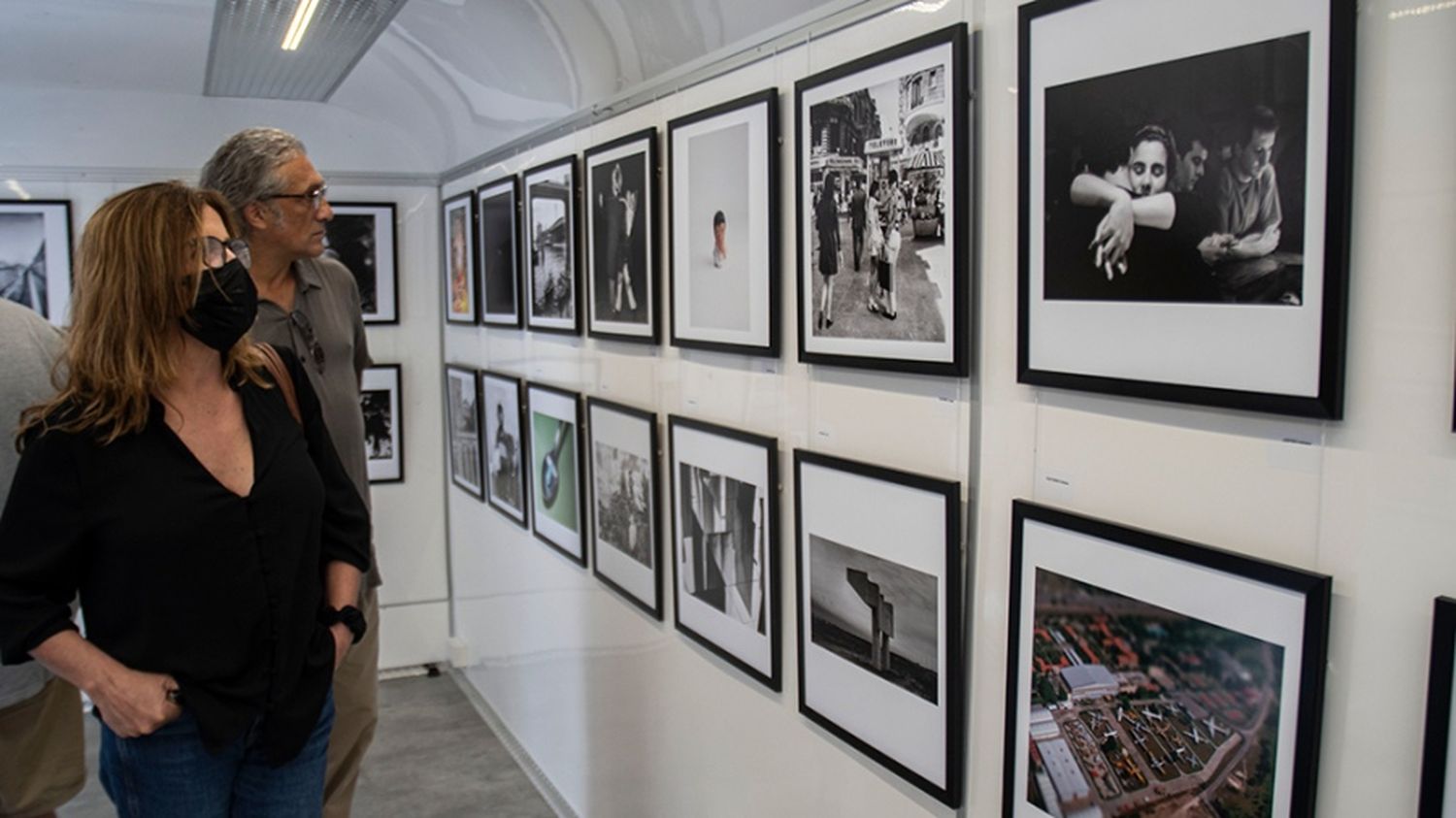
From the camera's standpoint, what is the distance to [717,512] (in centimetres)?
298

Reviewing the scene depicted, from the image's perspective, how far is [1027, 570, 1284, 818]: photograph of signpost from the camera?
57.5 inches

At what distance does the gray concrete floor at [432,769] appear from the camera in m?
4.92

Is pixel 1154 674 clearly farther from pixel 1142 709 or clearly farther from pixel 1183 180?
pixel 1183 180

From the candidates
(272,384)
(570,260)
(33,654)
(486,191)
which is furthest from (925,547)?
Result: (486,191)

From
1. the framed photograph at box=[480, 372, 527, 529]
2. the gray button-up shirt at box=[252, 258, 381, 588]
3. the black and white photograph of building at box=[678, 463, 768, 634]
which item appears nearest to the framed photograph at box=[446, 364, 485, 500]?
the framed photograph at box=[480, 372, 527, 529]

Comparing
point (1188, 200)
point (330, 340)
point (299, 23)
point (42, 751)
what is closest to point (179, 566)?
point (42, 751)

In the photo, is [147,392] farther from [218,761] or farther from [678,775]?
[678,775]

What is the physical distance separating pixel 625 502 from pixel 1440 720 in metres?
2.65

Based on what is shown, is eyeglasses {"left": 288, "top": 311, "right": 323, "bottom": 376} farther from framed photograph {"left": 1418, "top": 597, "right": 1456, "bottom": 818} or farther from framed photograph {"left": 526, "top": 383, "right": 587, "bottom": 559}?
framed photograph {"left": 1418, "top": 597, "right": 1456, "bottom": 818}

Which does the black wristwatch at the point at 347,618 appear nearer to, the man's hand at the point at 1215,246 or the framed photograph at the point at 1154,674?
the framed photograph at the point at 1154,674

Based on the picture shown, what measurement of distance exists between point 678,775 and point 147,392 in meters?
1.95

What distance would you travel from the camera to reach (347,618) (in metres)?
2.51

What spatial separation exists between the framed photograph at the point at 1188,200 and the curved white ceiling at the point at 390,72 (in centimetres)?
87

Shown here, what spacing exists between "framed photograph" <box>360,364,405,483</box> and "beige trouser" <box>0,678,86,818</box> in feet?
12.1
